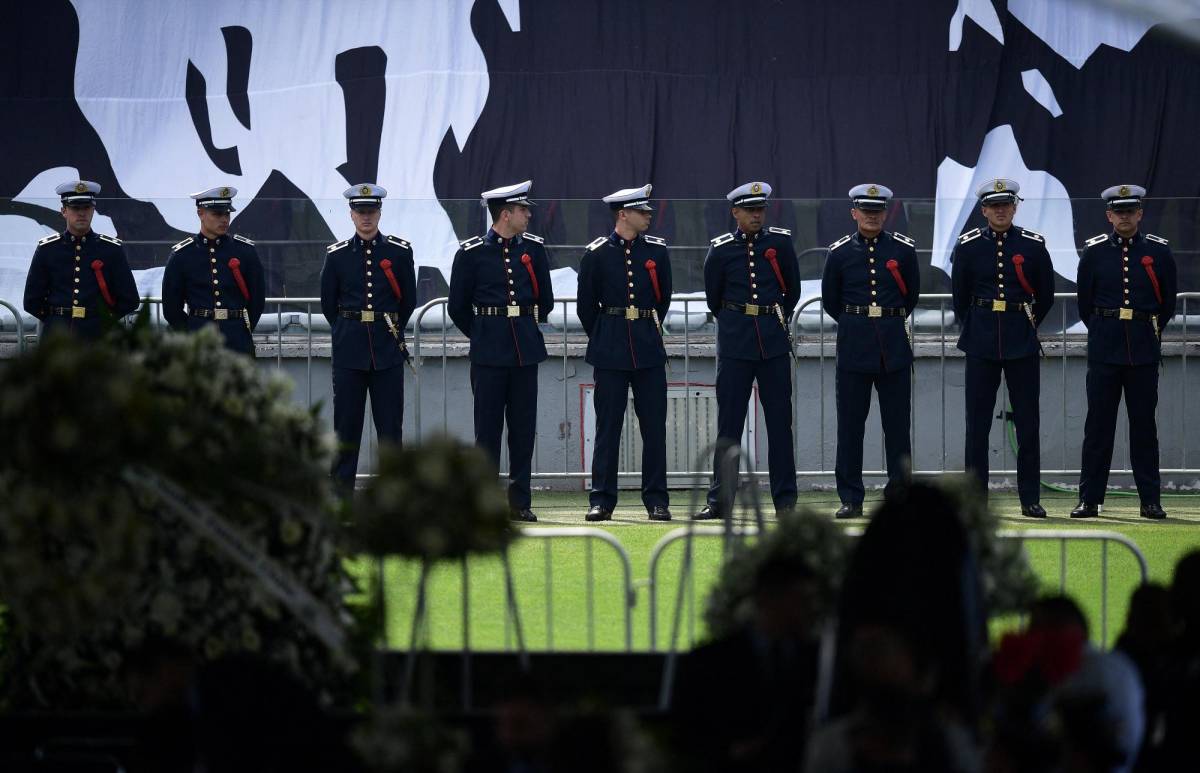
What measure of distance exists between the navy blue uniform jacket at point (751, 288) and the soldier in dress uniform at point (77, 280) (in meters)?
3.68

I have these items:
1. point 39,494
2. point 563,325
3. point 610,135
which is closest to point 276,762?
point 39,494

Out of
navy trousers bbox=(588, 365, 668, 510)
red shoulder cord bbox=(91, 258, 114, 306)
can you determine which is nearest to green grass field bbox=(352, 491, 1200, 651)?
navy trousers bbox=(588, 365, 668, 510)

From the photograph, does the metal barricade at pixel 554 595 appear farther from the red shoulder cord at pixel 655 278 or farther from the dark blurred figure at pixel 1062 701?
the red shoulder cord at pixel 655 278

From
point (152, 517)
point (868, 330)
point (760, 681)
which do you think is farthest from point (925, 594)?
point (868, 330)

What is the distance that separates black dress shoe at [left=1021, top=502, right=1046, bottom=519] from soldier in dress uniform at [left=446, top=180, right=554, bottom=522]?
3.00m

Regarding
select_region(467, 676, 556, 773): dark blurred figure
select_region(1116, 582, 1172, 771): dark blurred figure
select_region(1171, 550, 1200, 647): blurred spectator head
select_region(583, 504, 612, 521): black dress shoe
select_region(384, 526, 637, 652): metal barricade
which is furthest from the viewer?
select_region(583, 504, 612, 521): black dress shoe

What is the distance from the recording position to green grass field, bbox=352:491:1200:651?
559 cm

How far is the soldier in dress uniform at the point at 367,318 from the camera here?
373 inches

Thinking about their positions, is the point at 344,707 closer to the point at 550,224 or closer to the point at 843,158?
the point at 550,224

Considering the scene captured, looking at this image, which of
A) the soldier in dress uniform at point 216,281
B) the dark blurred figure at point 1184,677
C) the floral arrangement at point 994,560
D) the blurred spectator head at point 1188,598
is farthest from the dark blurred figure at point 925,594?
the soldier in dress uniform at point 216,281

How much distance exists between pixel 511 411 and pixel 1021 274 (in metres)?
3.20

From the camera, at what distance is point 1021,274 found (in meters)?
9.32

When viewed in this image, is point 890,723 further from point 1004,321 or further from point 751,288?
point 1004,321

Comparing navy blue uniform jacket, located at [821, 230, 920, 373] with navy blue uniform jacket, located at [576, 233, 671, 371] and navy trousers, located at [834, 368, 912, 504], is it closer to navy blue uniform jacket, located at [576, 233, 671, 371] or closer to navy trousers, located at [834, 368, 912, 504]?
navy trousers, located at [834, 368, 912, 504]
